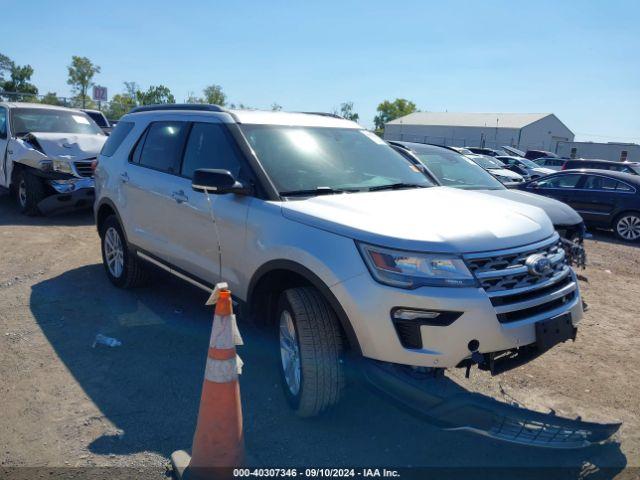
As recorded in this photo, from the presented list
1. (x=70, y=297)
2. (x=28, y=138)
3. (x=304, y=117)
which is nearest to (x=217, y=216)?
(x=304, y=117)

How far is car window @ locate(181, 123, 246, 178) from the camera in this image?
396 centimetres

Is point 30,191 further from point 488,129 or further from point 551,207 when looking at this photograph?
point 488,129

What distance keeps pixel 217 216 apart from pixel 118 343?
4.70ft

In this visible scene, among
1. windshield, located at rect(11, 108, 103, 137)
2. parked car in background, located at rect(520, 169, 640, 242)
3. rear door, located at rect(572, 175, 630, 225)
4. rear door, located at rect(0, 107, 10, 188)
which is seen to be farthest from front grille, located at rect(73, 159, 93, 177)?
rear door, located at rect(572, 175, 630, 225)

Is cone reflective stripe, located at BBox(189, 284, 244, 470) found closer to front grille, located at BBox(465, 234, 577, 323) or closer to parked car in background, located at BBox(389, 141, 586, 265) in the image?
front grille, located at BBox(465, 234, 577, 323)

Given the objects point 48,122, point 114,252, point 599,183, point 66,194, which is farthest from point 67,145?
point 599,183

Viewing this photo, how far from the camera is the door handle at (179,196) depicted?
14.1 feet

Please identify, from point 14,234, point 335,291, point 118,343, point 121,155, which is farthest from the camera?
point 14,234

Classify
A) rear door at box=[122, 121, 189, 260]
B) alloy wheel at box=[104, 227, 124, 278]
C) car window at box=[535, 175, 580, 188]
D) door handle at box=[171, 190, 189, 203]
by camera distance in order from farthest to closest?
car window at box=[535, 175, 580, 188] < alloy wheel at box=[104, 227, 124, 278] < rear door at box=[122, 121, 189, 260] < door handle at box=[171, 190, 189, 203]

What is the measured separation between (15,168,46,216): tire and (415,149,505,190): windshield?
627cm

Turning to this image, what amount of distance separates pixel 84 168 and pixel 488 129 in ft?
200

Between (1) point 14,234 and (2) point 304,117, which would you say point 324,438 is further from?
(1) point 14,234

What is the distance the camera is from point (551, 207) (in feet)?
22.5

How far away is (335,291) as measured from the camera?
2979 mm
